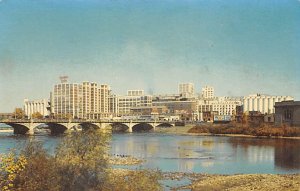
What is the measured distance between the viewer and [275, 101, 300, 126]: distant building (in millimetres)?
55750

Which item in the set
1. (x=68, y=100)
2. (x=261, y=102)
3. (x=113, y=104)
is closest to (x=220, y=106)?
(x=261, y=102)

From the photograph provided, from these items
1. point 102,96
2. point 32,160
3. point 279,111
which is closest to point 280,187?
point 32,160

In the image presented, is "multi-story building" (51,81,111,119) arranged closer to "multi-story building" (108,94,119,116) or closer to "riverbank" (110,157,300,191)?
"multi-story building" (108,94,119,116)

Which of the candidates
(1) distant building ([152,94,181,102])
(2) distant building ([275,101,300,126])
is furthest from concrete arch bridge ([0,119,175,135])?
(1) distant building ([152,94,181,102])

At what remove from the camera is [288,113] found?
190 feet

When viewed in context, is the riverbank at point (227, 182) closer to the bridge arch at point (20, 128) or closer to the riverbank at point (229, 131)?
the riverbank at point (229, 131)

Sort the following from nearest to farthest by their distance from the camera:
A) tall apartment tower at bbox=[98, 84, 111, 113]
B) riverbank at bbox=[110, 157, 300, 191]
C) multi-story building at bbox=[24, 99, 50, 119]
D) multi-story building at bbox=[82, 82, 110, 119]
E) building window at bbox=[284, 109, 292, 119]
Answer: riverbank at bbox=[110, 157, 300, 191], building window at bbox=[284, 109, 292, 119], multi-story building at bbox=[82, 82, 110, 119], tall apartment tower at bbox=[98, 84, 111, 113], multi-story building at bbox=[24, 99, 50, 119]

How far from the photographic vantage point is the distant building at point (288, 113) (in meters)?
55.8

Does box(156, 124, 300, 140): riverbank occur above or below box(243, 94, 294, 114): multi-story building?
below

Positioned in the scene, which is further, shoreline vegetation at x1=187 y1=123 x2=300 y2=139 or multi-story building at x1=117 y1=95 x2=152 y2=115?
multi-story building at x1=117 y1=95 x2=152 y2=115

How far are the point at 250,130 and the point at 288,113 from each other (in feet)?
21.7

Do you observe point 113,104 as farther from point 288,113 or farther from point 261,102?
point 288,113

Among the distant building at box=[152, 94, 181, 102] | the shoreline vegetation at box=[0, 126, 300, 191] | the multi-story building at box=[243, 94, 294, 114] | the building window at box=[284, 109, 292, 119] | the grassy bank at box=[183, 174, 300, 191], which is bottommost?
the grassy bank at box=[183, 174, 300, 191]

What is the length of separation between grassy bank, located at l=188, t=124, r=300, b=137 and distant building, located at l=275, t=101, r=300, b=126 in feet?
6.38
